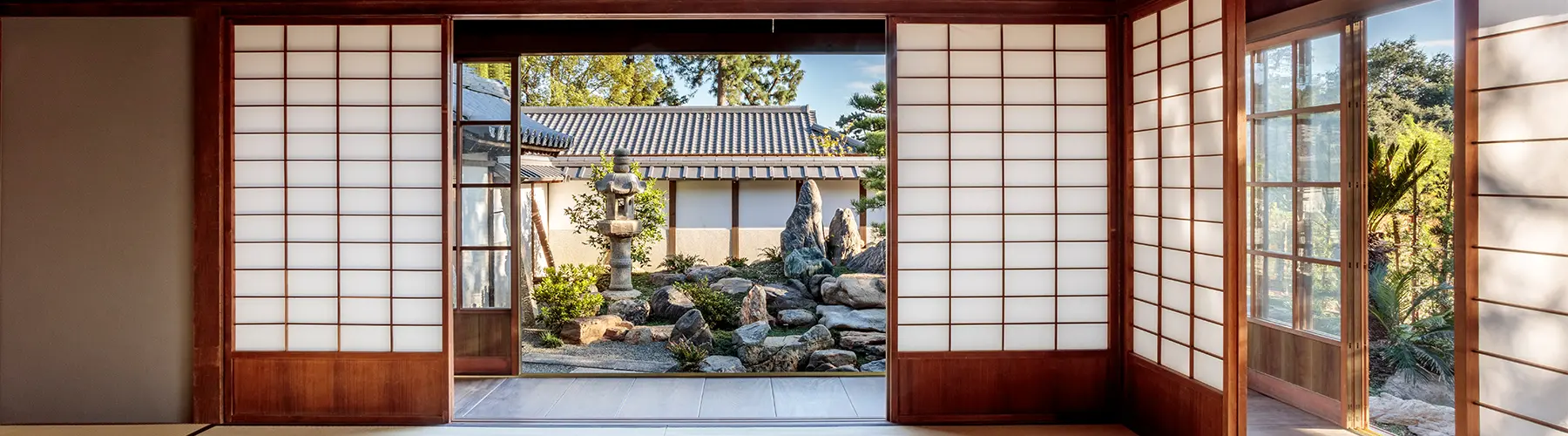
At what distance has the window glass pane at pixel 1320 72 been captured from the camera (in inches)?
147

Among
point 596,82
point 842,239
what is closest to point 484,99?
point 842,239

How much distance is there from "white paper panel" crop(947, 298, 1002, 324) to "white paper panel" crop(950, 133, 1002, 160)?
608 millimetres

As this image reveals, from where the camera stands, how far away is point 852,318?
7.26 metres

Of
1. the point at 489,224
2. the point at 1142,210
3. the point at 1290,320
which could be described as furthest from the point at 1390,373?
the point at 489,224

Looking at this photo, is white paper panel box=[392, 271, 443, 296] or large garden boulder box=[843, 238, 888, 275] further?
large garden boulder box=[843, 238, 888, 275]

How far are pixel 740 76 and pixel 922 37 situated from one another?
1067cm

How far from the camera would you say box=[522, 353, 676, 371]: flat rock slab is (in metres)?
6.18

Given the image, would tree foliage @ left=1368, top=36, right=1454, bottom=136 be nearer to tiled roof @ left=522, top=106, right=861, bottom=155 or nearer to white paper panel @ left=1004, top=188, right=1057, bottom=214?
white paper panel @ left=1004, top=188, right=1057, bottom=214

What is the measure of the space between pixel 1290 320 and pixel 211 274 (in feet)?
16.7

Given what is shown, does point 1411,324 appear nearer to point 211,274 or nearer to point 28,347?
point 211,274

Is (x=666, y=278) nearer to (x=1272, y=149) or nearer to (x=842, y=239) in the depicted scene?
(x=842, y=239)

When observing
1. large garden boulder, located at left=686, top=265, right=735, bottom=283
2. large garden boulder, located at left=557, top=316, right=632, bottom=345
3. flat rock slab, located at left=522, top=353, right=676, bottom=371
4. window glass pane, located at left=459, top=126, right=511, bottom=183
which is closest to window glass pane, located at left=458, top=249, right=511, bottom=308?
window glass pane, located at left=459, top=126, right=511, bottom=183

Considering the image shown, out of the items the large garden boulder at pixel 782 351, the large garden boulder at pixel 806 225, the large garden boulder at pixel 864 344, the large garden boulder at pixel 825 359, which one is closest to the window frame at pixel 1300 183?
the large garden boulder at pixel 825 359

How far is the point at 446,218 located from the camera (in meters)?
3.69
